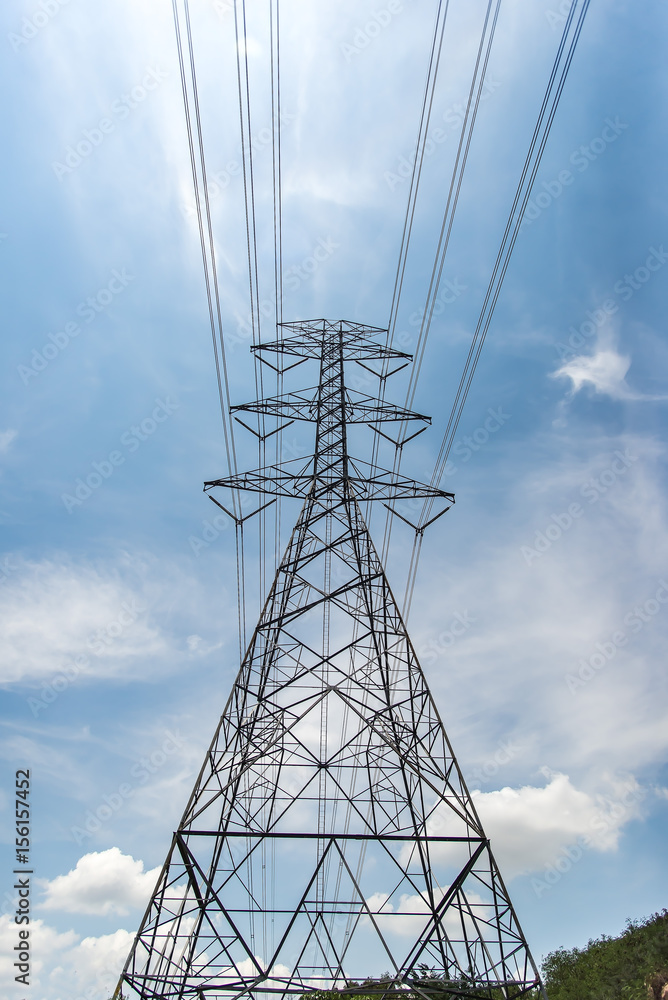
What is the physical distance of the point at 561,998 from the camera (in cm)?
3775

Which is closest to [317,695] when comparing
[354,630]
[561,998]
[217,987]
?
[354,630]

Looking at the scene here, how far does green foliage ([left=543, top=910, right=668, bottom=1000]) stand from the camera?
1075 inches

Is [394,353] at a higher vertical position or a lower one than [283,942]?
higher

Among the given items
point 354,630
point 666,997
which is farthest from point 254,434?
point 666,997

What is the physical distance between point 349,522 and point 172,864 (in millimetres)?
9355

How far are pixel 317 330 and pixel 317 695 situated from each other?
1353cm

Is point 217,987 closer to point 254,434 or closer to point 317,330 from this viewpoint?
point 254,434

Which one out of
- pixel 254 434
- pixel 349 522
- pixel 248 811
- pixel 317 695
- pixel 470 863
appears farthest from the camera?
pixel 254 434

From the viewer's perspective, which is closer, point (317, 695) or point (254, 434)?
point (317, 695)

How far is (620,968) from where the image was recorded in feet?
108

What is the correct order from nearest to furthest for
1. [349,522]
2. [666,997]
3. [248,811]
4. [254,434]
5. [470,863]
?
[470,863], [248,811], [349,522], [254,434], [666,997]

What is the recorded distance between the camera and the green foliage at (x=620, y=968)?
27.3 m

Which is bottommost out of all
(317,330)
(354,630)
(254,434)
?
(354,630)

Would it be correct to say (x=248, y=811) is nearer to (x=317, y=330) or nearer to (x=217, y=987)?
(x=217, y=987)
